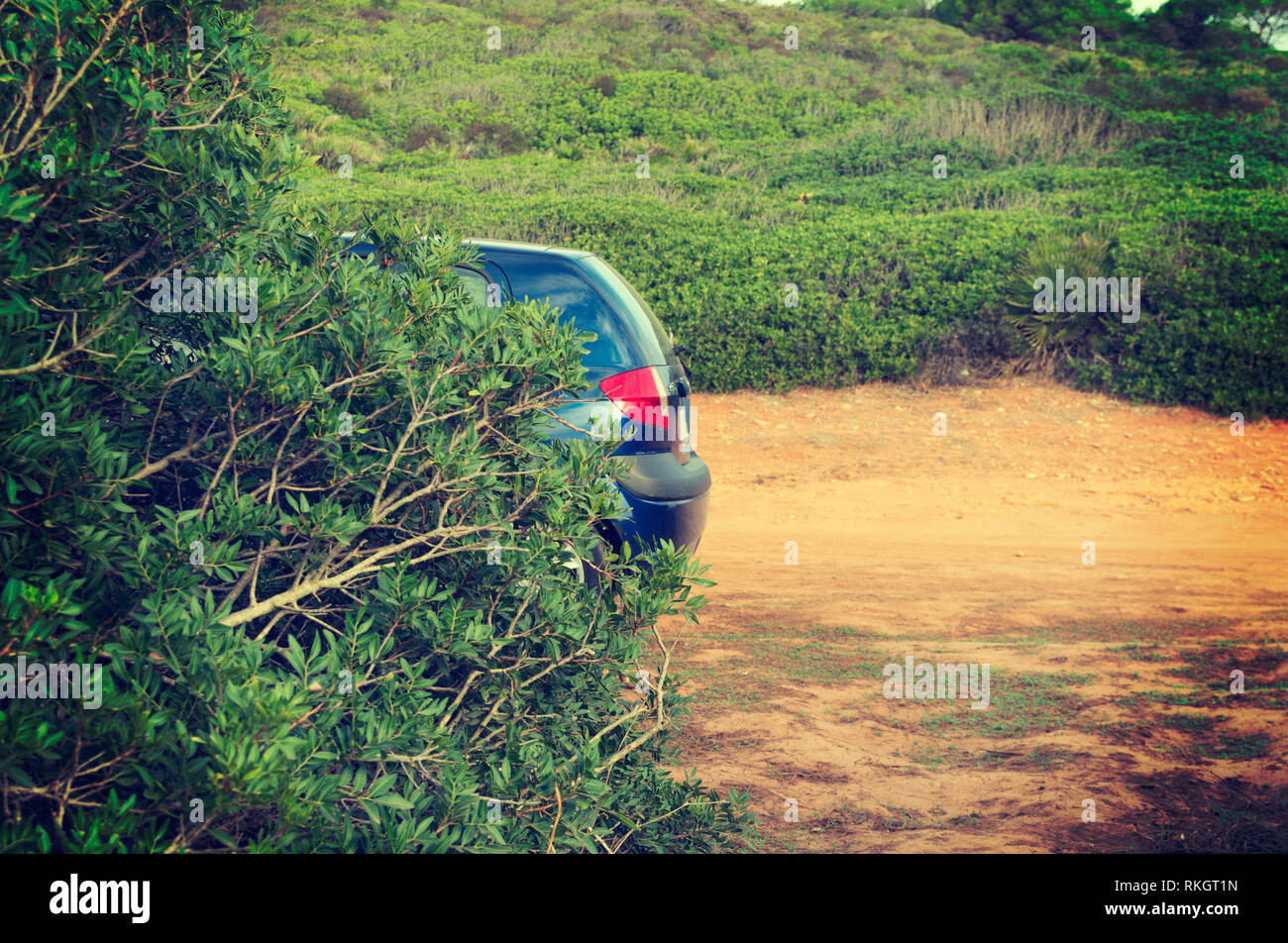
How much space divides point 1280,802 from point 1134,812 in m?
0.60

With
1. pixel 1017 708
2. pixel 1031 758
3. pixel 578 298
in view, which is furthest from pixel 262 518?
pixel 1017 708

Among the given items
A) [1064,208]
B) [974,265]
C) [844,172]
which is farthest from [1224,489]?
[844,172]

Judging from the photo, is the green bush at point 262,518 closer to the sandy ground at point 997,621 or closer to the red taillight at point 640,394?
the sandy ground at point 997,621

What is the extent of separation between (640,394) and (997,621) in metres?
2.93

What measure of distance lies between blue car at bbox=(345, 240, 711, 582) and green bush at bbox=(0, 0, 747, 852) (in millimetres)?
1847

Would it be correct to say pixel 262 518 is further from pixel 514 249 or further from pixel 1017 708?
pixel 1017 708

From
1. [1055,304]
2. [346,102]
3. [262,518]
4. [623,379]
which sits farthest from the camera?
[346,102]

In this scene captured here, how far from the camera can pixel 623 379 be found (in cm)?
478

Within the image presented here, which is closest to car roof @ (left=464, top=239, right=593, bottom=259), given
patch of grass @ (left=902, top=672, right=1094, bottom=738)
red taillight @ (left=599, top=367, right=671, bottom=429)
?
red taillight @ (left=599, top=367, right=671, bottom=429)

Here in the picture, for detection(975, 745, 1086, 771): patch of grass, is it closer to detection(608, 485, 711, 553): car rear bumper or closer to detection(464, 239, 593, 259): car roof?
detection(608, 485, 711, 553): car rear bumper

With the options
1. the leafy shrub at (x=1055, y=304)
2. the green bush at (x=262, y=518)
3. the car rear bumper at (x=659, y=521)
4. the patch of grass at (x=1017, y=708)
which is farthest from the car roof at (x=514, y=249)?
the leafy shrub at (x=1055, y=304)

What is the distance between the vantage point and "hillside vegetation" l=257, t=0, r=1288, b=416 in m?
11.8

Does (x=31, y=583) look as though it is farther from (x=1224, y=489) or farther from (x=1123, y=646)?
(x=1224, y=489)

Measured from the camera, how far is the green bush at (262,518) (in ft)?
6.37
